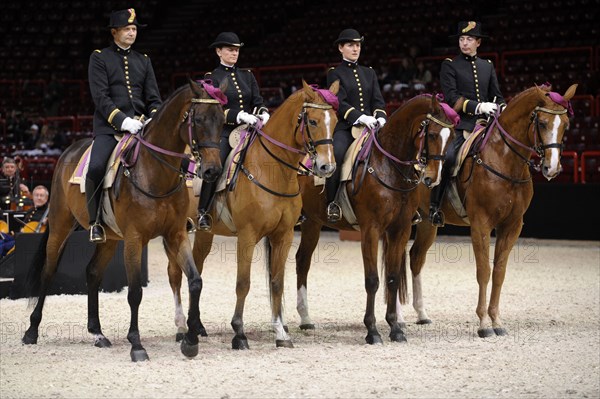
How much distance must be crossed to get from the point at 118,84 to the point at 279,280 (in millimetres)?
2205

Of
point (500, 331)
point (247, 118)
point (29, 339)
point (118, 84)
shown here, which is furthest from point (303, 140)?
point (29, 339)

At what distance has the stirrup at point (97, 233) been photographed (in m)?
7.68

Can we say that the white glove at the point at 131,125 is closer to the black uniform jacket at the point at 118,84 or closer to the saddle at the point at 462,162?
the black uniform jacket at the point at 118,84

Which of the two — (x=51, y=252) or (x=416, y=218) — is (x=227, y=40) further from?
(x=51, y=252)

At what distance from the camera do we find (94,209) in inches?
304

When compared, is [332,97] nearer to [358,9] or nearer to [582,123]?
[582,123]

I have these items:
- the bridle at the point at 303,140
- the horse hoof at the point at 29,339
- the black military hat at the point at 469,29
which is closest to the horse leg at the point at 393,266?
the bridle at the point at 303,140

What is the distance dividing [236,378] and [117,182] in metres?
1.97

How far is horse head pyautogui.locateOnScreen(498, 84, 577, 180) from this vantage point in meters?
8.07

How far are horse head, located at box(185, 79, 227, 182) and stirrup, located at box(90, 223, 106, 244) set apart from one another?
1.18 metres

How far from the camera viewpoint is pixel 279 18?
25828 millimetres

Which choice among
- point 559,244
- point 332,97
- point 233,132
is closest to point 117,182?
point 233,132

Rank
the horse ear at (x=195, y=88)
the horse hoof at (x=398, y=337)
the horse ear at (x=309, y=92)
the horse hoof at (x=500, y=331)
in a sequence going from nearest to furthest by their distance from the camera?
the horse ear at (x=195, y=88)
the horse ear at (x=309, y=92)
the horse hoof at (x=398, y=337)
the horse hoof at (x=500, y=331)

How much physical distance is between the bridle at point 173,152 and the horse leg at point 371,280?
5.91ft
